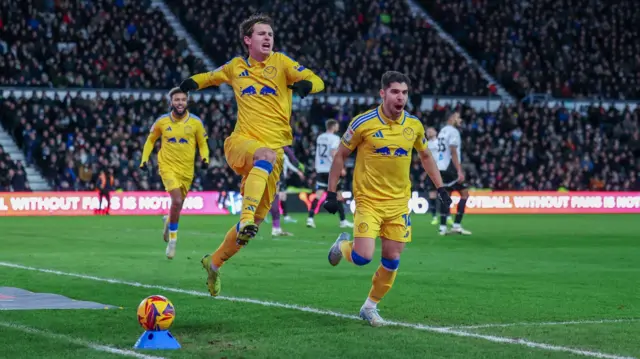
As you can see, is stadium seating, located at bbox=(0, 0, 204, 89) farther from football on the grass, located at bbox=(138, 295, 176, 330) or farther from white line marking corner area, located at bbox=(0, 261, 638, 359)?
football on the grass, located at bbox=(138, 295, 176, 330)

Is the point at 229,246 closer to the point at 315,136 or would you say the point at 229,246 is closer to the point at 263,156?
the point at 263,156

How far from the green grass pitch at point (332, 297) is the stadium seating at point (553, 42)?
2422 cm

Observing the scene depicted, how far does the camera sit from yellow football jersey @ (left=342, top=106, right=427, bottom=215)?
384 inches

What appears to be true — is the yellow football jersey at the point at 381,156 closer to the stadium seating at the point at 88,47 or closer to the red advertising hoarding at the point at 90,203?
the red advertising hoarding at the point at 90,203

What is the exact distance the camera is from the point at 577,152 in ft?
137

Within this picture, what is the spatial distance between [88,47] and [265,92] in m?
28.4

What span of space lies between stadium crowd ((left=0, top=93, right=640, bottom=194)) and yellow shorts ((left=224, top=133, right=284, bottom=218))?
2344 centimetres

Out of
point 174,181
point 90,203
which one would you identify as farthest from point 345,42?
point 174,181

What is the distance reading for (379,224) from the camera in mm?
9656

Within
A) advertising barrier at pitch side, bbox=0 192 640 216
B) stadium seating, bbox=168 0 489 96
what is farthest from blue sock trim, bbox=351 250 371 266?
stadium seating, bbox=168 0 489 96

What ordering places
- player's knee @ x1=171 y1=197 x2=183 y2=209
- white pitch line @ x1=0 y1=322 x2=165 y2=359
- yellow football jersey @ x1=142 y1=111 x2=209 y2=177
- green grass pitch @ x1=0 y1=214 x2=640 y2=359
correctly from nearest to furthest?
white pitch line @ x1=0 y1=322 x2=165 y2=359
green grass pitch @ x1=0 y1=214 x2=640 y2=359
player's knee @ x1=171 y1=197 x2=183 y2=209
yellow football jersey @ x1=142 y1=111 x2=209 y2=177

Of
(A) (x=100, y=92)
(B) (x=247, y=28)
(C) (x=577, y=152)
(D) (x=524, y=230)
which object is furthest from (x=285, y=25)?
(B) (x=247, y=28)

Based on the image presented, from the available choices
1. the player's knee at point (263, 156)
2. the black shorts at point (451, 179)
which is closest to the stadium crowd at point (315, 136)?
the black shorts at point (451, 179)

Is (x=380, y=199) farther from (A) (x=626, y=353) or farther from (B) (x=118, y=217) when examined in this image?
(B) (x=118, y=217)
